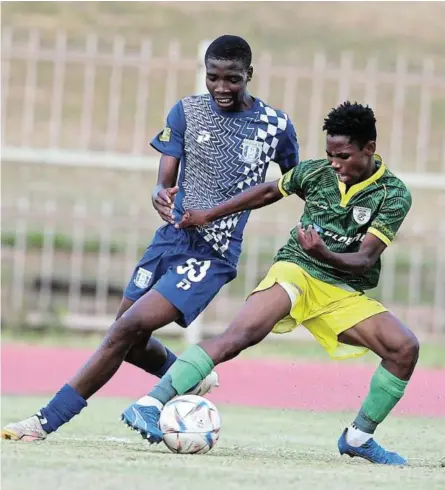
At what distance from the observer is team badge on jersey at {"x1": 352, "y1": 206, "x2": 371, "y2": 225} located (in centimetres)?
698

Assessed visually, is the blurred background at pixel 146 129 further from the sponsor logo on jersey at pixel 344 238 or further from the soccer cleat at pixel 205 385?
the sponsor logo on jersey at pixel 344 238

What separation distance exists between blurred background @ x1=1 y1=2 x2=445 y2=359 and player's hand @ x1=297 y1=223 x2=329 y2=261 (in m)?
8.28

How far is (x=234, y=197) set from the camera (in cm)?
724

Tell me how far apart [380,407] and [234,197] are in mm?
1338

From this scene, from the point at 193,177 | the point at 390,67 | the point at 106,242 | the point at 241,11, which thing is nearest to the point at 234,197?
the point at 193,177

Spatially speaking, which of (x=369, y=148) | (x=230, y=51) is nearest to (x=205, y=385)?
(x=369, y=148)

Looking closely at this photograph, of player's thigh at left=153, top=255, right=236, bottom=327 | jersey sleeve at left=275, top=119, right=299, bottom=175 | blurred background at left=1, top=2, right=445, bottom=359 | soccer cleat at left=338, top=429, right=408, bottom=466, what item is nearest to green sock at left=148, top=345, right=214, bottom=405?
player's thigh at left=153, top=255, right=236, bottom=327

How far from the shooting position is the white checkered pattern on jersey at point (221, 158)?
7438 mm

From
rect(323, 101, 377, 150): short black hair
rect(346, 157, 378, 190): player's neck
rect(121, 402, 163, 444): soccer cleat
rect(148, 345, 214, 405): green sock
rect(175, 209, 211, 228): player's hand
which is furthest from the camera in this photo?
rect(175, 209, 211, 228): player's hand

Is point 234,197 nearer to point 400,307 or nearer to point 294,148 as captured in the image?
point 294,148

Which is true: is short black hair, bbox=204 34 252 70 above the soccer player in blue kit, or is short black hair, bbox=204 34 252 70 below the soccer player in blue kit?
above

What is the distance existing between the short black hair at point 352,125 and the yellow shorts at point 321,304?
0.74 meters

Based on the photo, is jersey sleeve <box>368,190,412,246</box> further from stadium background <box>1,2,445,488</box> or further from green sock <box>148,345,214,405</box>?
stadium background <box>1,2,445,488</box>

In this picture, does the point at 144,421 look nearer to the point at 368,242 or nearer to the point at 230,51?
the point at 368,242
